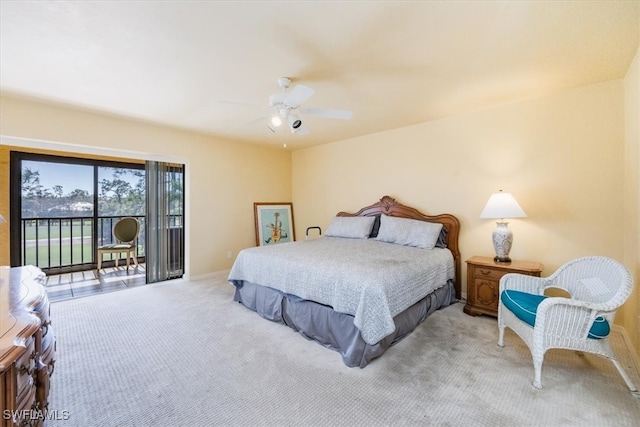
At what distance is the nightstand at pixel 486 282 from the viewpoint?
2943mm

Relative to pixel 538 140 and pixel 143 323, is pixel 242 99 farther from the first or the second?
pixel 538 140

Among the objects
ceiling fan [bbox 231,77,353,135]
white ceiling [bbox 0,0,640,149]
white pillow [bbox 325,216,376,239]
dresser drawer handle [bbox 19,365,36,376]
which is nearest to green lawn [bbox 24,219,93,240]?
white ceiling [bbox 0,0,640,149]

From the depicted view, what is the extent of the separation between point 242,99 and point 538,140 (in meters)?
3.49

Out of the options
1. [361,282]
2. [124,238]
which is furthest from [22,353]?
[124,238]

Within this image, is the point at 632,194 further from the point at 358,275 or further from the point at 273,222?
the point at 273,222

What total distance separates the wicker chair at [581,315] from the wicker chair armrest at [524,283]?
25 centimetres

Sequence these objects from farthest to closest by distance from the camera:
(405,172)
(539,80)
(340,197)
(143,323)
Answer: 1. (340,197)
2. (405,172)
3. (143,323)
4. (539,80)

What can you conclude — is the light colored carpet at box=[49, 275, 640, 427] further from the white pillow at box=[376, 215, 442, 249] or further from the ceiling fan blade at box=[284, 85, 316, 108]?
the ceiling fan blade at box=[284, 85, 316, 108]

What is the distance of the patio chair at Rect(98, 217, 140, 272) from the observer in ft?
17.3

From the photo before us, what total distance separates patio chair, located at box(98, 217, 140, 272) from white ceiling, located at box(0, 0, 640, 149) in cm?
287

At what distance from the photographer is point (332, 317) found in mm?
2424

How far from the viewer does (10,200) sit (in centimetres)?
455

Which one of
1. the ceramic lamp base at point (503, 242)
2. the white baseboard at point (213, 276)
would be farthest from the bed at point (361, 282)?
the white baseboard at point (213, 276)

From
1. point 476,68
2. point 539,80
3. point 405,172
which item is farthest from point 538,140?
point 405,172
